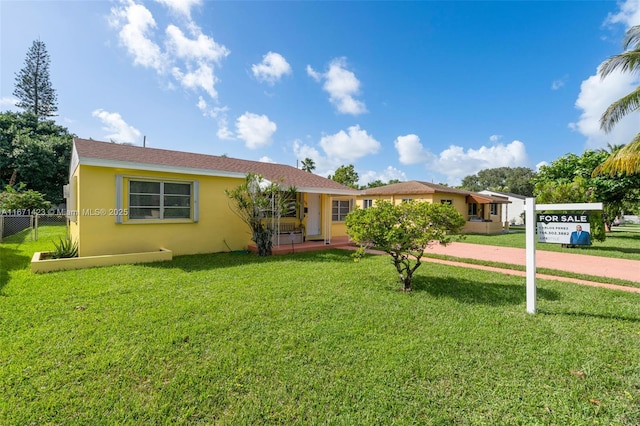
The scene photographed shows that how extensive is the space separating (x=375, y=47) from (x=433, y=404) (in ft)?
51.3

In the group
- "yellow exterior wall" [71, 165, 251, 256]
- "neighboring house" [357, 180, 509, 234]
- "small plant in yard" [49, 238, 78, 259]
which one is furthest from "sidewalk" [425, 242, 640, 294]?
"small plant in yard" [49, 238, 78, 259]

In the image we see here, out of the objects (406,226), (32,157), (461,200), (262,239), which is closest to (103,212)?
(262,239)

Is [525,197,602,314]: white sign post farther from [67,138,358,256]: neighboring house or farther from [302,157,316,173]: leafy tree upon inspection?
[302,157,316,173]: leafy tree

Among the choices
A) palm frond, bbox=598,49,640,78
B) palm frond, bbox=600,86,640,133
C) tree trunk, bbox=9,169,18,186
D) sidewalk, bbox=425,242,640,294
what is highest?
palm frond, bbox=598,49,640,78

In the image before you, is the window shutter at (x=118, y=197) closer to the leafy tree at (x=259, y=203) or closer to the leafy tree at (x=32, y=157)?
Result: the leafy tree at (x=259, y=203)

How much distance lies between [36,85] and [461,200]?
159 feet

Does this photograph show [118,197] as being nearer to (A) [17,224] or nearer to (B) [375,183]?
(A) [17,224]

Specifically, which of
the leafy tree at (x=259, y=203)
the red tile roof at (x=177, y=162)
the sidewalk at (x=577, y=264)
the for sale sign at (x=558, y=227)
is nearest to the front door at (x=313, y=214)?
the red tile roof at (x=177, y=162)

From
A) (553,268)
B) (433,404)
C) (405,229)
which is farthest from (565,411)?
(553,268)

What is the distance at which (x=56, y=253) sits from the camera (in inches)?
313

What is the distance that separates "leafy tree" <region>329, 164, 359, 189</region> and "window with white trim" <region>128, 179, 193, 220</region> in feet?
109

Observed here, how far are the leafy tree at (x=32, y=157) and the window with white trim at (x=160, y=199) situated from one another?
21.0 m

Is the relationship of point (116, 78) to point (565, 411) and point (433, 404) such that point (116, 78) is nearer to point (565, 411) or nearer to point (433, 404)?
point (433, 404)

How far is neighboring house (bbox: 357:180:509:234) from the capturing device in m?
21.5
